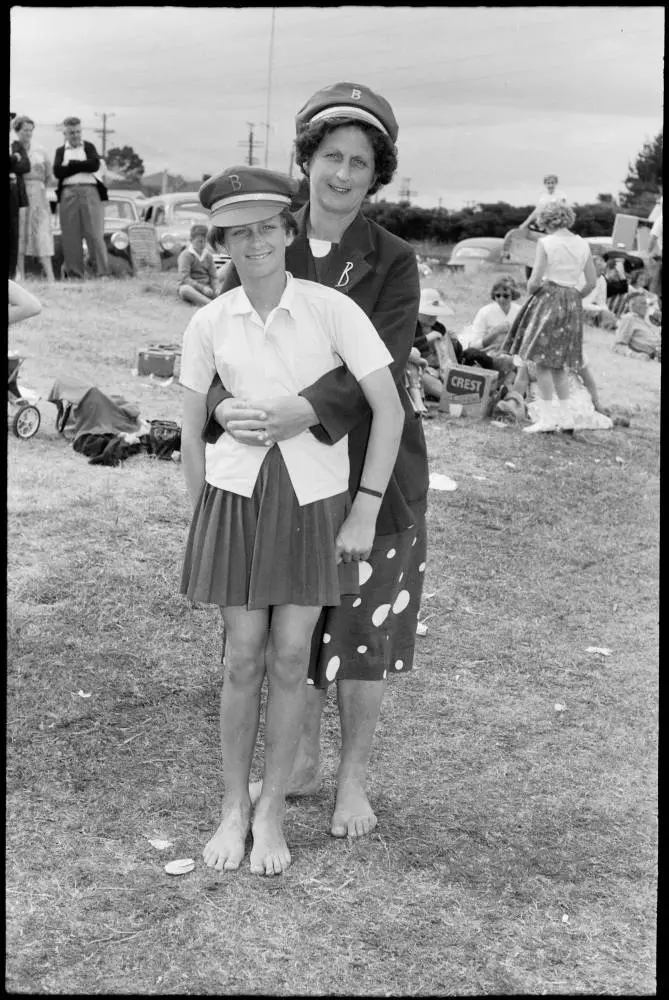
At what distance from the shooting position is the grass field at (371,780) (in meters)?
2.71

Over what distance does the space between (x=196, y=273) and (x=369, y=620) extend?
10.00m

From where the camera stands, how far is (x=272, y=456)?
9.29 ft

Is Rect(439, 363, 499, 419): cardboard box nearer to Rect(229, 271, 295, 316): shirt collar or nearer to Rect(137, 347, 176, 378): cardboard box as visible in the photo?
Rect(137, 347, 176, 378): cardboard box


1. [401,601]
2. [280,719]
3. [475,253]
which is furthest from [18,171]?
[475,253]

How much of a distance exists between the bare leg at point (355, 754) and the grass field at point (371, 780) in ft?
0.21

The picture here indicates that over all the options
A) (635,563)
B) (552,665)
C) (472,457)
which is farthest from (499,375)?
(552,665)

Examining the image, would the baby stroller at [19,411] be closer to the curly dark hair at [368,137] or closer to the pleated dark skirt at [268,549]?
the curly dark hair at [368,137]

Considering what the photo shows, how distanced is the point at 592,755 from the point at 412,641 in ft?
3.27

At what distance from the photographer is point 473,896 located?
2996mm

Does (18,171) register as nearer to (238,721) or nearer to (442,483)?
(442,483)

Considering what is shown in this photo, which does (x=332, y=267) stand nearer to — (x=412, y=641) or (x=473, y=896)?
(x=412, y=641)

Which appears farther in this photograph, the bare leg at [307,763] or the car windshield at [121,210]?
the car windshield at [121,210]

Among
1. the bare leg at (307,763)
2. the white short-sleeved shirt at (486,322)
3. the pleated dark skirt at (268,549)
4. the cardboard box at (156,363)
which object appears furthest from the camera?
the white short-sleeved shirt at (486,322)

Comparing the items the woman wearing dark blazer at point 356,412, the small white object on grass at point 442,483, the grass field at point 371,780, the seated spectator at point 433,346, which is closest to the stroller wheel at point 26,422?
the grass field at point 371,780
